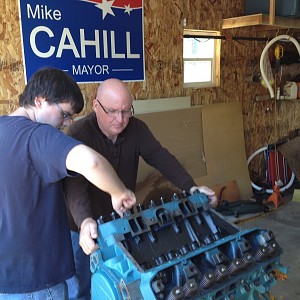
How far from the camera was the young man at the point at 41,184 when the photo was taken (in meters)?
0.97

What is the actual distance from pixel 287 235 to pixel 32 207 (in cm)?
289

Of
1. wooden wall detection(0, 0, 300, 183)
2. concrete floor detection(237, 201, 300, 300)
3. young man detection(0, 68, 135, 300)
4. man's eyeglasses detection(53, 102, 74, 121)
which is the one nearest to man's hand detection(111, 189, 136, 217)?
young man detection(0, 68, 135, 300)

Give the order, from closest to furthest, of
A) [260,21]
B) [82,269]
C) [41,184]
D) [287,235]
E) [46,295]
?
1. [41,184]
2. [46,295]
3. [82,269]
4. [287,235]
5. [260,21]

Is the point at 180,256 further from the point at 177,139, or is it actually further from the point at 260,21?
the point at 260,21

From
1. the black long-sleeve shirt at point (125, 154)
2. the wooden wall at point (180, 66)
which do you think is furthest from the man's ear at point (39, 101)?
the wooden wall at point (180, 66)

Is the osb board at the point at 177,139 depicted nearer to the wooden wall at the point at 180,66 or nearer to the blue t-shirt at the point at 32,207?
the wooden wall at the point at 180,66

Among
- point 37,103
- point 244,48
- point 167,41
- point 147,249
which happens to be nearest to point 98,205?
point 147,249

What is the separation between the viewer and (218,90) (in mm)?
4234

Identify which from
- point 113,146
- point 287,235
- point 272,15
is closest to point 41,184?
point 113,146

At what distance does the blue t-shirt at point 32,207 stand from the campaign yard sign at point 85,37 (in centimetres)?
181

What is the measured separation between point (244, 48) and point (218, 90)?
0.67m

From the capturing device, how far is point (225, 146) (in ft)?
13.9

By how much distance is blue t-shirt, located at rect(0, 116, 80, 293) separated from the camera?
3.22 feet

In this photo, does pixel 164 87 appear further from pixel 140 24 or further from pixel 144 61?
pixel 140 24
